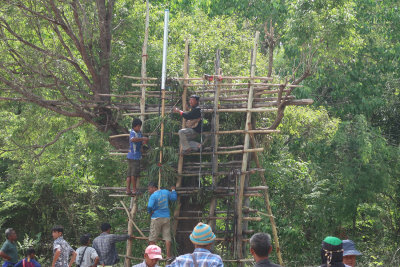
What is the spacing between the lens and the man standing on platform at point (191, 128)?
32.9ft

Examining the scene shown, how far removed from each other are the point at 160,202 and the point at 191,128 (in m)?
1.48

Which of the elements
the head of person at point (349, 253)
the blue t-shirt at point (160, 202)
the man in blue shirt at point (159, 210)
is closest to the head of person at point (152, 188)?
the man in blue shirt at point (159, 210)

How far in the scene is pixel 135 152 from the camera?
34.2 ft

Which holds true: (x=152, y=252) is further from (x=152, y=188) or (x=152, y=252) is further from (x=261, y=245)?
(x=152, y=188)

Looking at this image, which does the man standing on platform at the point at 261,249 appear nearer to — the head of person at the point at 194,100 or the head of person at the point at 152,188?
the head of person at the point at 152,188

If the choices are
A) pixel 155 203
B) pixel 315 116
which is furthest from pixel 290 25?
pixel 155 203

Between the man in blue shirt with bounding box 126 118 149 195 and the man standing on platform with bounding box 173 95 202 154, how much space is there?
647 mm

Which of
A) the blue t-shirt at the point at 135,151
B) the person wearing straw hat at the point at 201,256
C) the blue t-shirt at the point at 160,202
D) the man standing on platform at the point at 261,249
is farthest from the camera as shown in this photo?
the blue t-shirt at the point at 135,151

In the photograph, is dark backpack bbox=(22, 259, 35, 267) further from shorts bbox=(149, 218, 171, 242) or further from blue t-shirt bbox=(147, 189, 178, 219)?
shorts bbox=(149, 218, 171, 242)

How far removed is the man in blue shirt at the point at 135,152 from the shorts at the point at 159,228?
3.52 ft

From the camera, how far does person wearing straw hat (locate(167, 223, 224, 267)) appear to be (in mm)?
4789

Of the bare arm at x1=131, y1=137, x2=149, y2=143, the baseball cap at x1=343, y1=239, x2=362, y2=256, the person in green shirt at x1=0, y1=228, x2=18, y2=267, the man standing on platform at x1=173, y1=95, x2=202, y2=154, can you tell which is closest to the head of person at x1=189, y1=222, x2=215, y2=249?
the baseball cap at x1=343, y1=239, x2=362, y2=256

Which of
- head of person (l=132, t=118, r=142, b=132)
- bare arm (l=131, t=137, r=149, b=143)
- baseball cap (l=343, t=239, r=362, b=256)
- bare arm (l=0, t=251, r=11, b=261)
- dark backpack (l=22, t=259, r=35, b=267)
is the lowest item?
bare arm (l=0, t=251, r=11, b=261)

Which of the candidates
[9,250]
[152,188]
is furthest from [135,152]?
[9,250]
